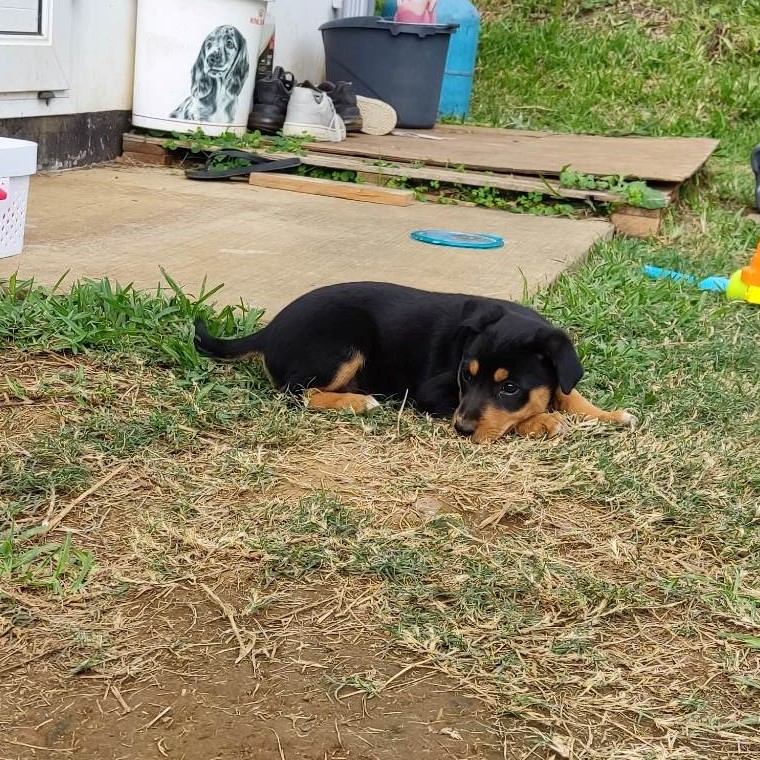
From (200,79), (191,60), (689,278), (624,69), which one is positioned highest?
(624,69)

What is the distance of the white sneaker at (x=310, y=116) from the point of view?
755 cm

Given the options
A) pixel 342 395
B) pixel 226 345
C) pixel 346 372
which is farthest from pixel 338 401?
pixel 226 345

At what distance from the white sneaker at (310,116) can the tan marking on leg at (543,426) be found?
4675 mm

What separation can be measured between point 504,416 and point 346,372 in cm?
57

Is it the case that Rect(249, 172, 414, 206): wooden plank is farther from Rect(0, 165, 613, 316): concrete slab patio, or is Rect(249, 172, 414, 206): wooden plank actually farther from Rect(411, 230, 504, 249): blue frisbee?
Rect(411, 230, 504, 249): blue frisbee

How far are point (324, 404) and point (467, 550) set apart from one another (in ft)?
3.26

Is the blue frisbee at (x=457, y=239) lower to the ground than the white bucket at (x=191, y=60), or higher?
lower

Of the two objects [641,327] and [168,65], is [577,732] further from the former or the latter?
[168,65]

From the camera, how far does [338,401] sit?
3438 mm

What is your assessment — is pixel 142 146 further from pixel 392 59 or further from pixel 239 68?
pixel 392 59

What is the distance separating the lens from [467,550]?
2574 millimetres

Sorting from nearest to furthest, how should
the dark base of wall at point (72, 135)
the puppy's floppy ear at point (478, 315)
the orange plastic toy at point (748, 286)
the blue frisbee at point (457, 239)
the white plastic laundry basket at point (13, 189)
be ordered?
the puppy's floppy ear at point (478, 315), the white plastic laundry basket at point (13, 189), the orange plastic toy at point (748, 286), the blue frisbee at point (457, 239), the dark base of wall at point (72, 135)

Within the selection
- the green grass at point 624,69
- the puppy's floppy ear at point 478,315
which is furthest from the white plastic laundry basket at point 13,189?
the green grass at point 624,69

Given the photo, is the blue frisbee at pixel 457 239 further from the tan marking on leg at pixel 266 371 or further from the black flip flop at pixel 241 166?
the tan marking on leg at pixel 266 371
